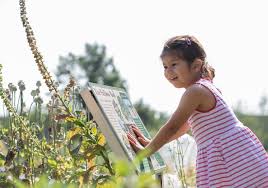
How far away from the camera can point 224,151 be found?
283 centimetres

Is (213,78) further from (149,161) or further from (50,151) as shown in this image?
(50,151)

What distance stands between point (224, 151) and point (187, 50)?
21.3 inches

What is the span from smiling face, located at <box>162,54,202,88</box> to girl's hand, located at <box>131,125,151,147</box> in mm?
358

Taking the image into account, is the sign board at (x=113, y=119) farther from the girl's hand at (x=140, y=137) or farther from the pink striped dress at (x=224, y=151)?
the pink striped dress at (x=224, y=151)

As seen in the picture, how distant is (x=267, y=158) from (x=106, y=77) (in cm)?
4129

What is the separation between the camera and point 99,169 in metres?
3.54

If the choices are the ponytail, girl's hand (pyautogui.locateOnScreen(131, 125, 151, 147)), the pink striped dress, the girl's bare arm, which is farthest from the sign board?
the ponytail

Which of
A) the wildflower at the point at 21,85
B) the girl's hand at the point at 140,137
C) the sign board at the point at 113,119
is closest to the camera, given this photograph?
the sign board at the point at 113,119

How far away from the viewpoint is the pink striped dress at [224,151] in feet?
9.21

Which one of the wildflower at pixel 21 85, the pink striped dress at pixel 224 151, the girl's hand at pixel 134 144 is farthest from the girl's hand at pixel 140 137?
the wildflower at pixel 21 85

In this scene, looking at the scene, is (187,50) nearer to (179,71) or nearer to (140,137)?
(179,71)

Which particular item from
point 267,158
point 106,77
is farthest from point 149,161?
point 106,77

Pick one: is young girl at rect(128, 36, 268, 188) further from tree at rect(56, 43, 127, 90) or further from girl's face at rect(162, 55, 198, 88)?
tree at rect(56, 43, 127, 90)

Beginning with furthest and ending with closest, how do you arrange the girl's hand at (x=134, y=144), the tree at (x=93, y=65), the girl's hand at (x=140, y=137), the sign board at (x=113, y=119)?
the tree at (x=93, y=65)
the girl's hand at (x=140, y=137)
the girl's hand at (x=134, y=144)
the sign board at (x=113, y=119)
